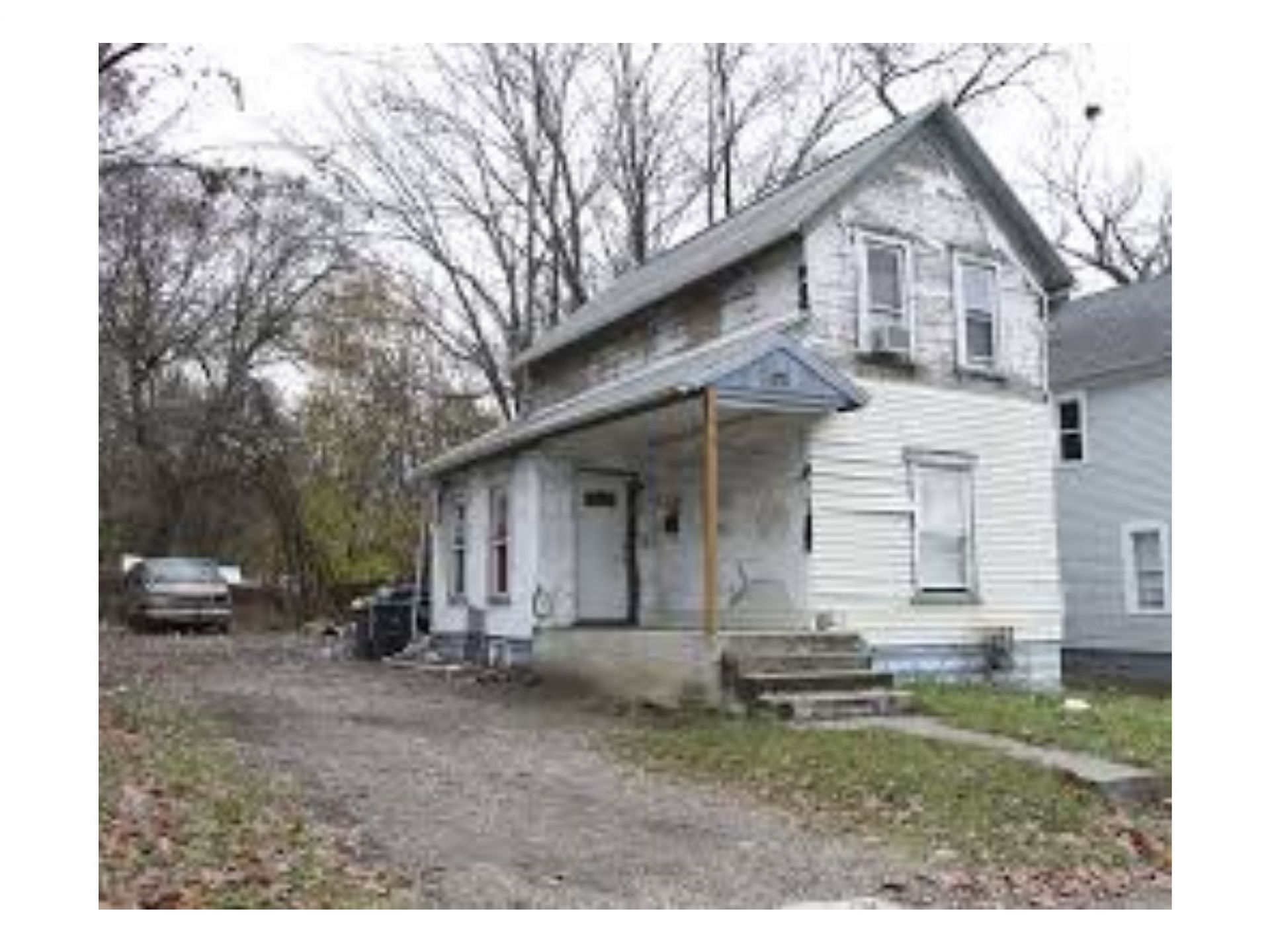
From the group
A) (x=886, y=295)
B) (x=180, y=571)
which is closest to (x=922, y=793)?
(x=886, y=295)

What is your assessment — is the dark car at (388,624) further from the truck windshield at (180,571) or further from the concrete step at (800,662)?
the concrete step at (800,662)

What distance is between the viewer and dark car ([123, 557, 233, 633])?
2633 centimetres

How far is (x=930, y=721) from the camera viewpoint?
40.0 feet

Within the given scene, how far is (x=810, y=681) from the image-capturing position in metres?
12.8

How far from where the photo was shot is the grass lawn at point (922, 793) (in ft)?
26.2

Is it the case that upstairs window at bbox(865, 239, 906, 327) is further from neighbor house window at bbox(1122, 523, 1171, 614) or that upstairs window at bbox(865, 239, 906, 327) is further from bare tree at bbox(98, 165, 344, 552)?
bare tree at bbox(98, 165, 344, 552)

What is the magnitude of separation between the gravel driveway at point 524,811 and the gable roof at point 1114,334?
11822mm

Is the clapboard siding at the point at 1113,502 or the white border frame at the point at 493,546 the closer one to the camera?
the white border frame at the point at 493,546

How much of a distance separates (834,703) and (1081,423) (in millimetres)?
11995

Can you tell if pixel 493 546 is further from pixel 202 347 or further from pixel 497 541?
pixel 202 347

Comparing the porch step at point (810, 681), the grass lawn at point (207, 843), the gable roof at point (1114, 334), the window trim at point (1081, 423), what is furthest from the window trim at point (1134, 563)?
the grass lawn at point (207, 843)

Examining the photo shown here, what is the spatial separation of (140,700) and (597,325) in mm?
8334

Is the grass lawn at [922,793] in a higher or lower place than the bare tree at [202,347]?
lower

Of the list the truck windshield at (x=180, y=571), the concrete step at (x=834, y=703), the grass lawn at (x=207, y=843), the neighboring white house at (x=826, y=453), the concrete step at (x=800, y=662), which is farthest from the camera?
the truck windshield at (x=180, y=571)
